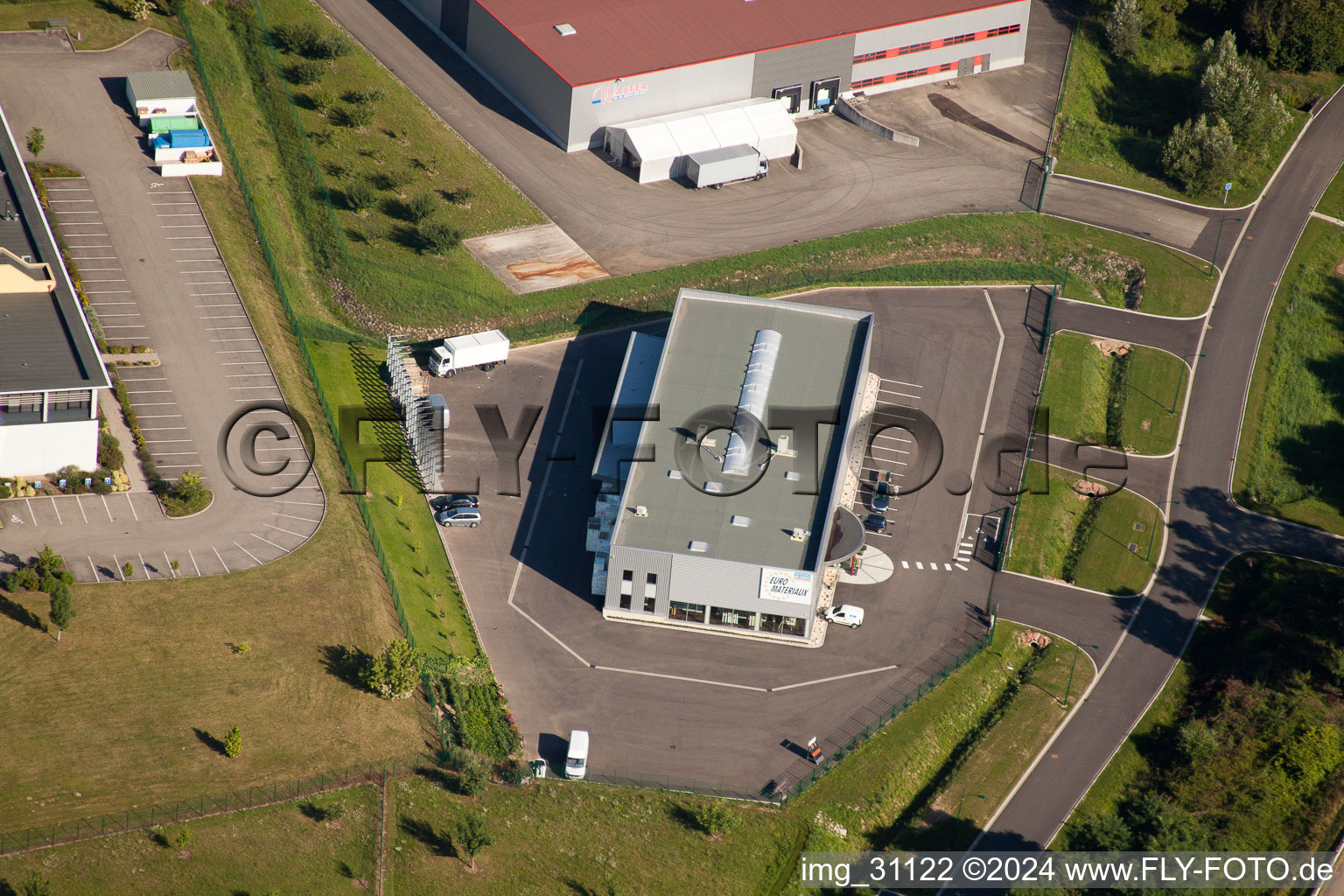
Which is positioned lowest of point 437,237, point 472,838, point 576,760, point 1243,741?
point 472,838

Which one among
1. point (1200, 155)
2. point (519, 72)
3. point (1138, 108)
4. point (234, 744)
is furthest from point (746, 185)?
point (234, 744)

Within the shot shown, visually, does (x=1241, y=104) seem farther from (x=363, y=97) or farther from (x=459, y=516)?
(x=459, y=516)

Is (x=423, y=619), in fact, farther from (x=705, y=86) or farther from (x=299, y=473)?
(x=705, y=86)

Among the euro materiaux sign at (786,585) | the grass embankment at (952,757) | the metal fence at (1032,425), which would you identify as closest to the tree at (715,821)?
the grass embankment at (952,757)

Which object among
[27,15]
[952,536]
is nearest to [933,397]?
[952,536]

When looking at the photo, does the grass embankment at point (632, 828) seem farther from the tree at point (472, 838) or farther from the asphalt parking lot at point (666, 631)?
the asphalt parking lot at point (666, 631)

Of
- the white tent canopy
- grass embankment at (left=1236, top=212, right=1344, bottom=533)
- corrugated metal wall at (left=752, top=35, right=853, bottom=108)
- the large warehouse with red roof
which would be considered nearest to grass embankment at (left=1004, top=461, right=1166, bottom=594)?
grass embankment at (left=1236, top=212, right=1344, bottom=533)
